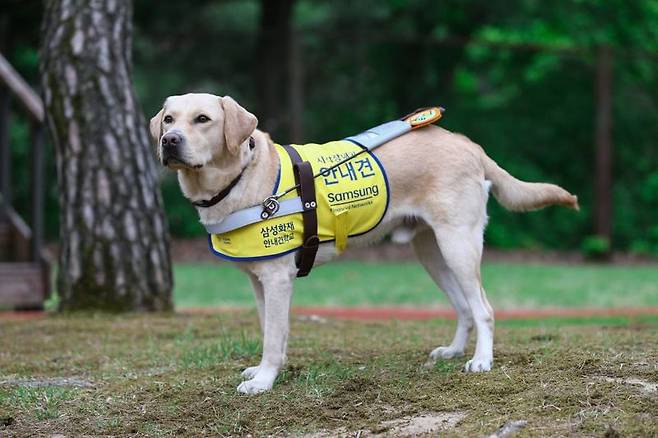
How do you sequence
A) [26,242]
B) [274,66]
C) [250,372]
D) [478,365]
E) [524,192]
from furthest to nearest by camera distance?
[274,66] < [26,242] < [524,192] < [250,372] < [478,365]

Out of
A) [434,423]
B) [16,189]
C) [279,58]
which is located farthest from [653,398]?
[16,189]

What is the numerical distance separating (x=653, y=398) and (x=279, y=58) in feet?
45.7

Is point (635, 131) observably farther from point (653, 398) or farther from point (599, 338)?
point (653, 398)

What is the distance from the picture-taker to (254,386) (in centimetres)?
464

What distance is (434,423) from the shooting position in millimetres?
4020

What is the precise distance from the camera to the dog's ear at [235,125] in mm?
4777

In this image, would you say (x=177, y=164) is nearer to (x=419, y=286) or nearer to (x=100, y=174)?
(x=100, y=174)

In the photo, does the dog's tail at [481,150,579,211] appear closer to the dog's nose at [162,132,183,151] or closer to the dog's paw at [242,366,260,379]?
the dog's paw at [242,366,260,379]

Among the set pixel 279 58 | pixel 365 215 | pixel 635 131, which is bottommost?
pixel 365 215

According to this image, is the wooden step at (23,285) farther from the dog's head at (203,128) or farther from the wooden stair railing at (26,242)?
the dog's head at (203,128)

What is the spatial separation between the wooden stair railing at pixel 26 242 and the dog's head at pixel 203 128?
15.2 ft

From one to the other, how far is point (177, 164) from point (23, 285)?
192 inches

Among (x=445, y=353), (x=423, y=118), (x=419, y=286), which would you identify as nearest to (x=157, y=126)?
(x=423, y=118)

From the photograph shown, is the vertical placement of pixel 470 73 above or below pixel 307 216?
above
